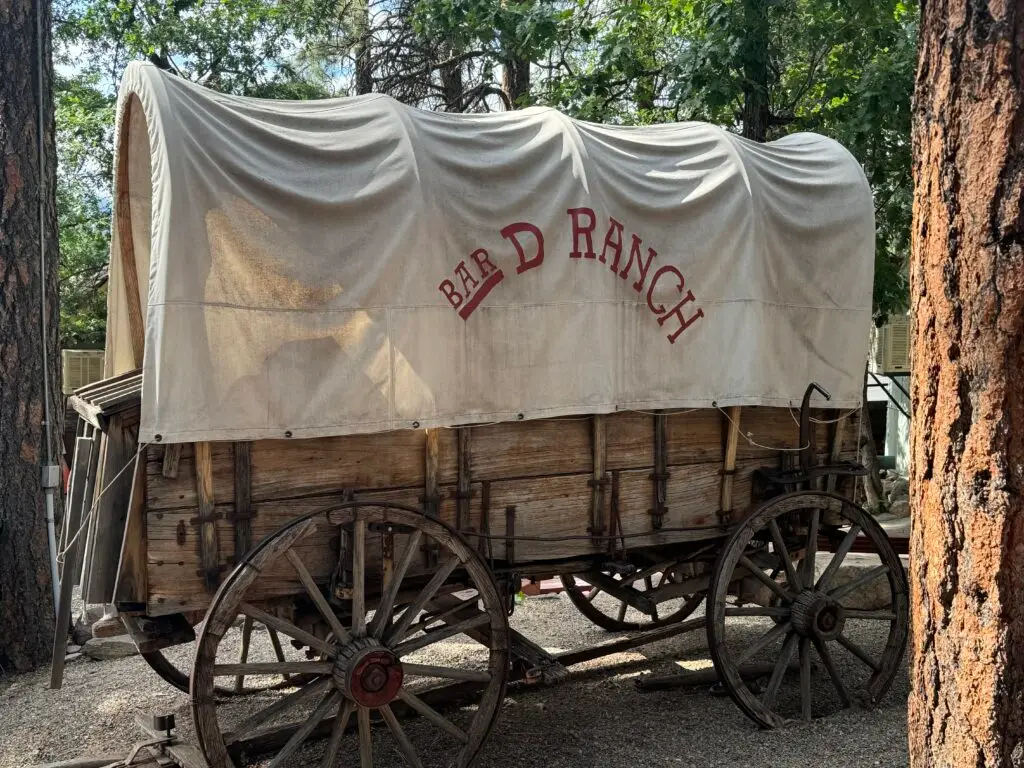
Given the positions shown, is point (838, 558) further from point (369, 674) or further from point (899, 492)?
point (899, 492)

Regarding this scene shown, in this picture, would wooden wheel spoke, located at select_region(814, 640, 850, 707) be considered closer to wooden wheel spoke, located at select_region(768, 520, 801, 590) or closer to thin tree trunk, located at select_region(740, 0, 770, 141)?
wooden wheel spoke, located at select_region(768, 520, 801, 590)

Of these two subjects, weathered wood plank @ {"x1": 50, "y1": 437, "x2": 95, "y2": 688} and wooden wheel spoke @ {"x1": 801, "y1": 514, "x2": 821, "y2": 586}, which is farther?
wooden wheel spoke @ {"x1": 801, "y1": 514, "x2": 821, "y2": 586}

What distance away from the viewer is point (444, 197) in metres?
4.43

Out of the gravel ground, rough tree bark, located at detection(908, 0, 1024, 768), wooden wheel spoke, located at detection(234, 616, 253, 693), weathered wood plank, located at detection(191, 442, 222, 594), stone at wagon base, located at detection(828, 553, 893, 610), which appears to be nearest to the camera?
rough tree bark, located at detection(908, 0, 1024, 768)

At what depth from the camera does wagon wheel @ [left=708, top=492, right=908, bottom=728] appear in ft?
16.8

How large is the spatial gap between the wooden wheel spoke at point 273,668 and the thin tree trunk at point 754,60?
20.7ft

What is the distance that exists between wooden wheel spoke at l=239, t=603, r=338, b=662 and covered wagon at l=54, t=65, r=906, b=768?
0.02 meters

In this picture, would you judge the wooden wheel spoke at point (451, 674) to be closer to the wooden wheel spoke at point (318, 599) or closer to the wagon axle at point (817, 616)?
the wooden wheel spoke at point (318, 599)

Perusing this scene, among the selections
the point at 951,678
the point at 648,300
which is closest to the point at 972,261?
the point at 951,678

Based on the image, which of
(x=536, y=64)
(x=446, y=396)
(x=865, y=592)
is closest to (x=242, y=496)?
(x=446, y=396)

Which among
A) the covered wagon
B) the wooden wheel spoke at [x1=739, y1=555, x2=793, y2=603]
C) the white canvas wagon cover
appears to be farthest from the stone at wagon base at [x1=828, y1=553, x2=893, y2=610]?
the white canvas wagon cover

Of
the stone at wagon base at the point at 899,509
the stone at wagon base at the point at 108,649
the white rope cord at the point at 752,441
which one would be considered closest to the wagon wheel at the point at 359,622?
the white rope cord at the point at 752,441

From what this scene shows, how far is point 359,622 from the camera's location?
13.9 ft

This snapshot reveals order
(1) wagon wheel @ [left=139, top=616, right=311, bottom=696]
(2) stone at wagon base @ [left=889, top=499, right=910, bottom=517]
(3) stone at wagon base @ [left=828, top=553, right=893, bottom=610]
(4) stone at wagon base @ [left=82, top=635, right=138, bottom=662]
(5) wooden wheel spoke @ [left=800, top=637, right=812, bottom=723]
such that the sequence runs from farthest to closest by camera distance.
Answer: (2) stone at wagon base @ [left=889, top=499, right=910, bottom=517] → (3) stone at wagon base @ [left=828, top=553, right=893, bottom=610] → (4) stone at wagon base @ [left=82, top=635, right=138, bottom=662] → (5) wooden wheel spoke @ [left=800, top=637, right=812, bottom=723] → (1) wagon wheel @ [left=139, top=616, right=311, bottom=696]
